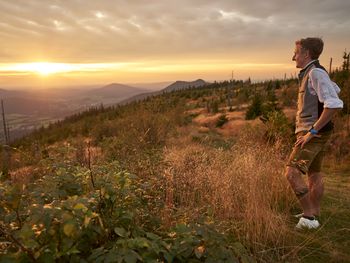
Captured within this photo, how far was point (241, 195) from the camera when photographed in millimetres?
4020

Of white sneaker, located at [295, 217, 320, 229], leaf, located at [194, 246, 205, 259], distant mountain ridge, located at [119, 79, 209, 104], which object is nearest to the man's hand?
white sneaker, located at [295, 217, 320, 229]

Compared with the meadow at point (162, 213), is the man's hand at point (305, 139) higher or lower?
higher

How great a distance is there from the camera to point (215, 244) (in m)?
2.01

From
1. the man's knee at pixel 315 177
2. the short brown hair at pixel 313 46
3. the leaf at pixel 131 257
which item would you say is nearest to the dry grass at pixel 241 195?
the man's knee at pixel 315 177

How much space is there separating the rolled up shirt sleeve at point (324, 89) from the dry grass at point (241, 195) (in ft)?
4.09

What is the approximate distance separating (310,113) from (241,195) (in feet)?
3.97

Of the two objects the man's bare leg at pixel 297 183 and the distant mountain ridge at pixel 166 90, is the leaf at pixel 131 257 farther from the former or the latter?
the distant mountain ridge at pixel 166 90

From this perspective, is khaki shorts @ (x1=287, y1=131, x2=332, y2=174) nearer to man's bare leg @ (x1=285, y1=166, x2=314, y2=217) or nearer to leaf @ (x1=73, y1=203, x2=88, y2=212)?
man's bare leg @ (x1=285, y1=166, x2=314, y2=217)

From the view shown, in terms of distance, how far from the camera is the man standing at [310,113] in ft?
11.0

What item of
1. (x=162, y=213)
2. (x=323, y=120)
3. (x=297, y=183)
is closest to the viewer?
(x=162, y=213)

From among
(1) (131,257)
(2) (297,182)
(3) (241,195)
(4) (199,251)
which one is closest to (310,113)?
(2) (297,182)

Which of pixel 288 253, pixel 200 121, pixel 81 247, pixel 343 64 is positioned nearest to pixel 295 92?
pixel 343 64

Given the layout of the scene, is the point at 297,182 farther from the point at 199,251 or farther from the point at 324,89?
the point at 199,251

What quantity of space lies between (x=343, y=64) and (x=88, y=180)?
17.7 meters
